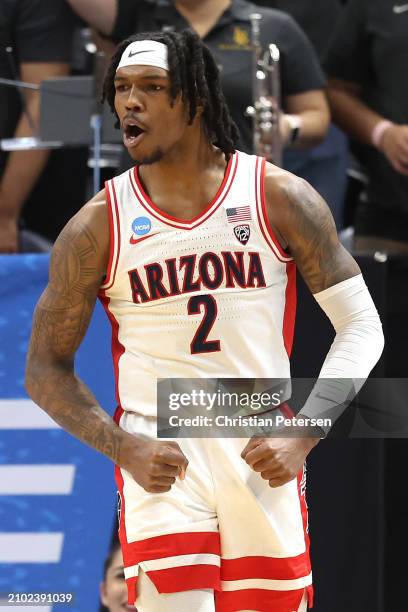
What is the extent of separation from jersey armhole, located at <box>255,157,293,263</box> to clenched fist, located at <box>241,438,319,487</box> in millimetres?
517

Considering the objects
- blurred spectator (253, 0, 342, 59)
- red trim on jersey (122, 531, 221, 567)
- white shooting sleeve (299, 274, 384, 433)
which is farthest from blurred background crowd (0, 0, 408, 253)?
red trim on jersey (122, 531, 221, 567)

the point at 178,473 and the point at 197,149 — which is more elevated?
the point at 197,149

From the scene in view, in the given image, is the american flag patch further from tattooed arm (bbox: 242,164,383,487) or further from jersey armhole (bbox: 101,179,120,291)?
jersey armhole (bbox: 101,179,120,291)

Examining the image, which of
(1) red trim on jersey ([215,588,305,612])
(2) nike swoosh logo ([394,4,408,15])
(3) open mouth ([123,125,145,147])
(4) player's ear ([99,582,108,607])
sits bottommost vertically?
(4) player's ear ([99,582,108,607])

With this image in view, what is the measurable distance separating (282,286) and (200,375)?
13.3 inches

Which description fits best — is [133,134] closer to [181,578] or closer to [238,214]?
[238,214]

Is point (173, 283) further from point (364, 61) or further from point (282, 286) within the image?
point (364, 61)

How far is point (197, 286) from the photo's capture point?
339cm

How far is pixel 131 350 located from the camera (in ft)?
11.4

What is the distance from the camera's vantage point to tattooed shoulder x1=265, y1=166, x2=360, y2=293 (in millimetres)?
3432

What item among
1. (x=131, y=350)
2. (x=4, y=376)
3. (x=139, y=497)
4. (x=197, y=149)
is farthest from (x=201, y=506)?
(x=4, y=376)

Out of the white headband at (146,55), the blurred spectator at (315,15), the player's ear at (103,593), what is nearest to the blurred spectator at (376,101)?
the blurred spectator at (315,15)

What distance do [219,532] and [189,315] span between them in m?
0.58

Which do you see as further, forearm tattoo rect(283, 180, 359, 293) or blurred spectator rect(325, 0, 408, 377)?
blurred spectator rect(325, 0, 408, 377)
